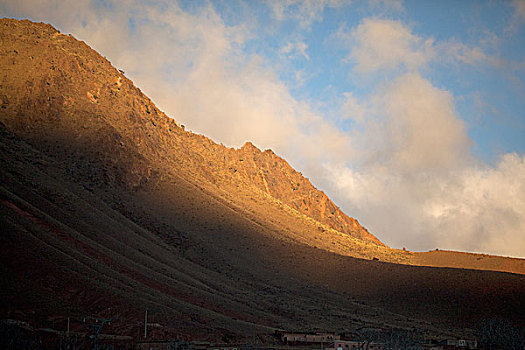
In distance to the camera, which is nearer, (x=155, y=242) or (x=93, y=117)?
(x=155, y=242)

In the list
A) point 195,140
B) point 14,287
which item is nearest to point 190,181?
point 195,140

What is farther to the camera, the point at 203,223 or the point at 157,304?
the point at 203,223

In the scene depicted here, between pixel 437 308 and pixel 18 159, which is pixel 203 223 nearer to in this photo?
pixel 18 159

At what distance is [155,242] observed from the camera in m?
46.0

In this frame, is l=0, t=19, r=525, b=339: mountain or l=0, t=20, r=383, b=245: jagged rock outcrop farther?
l=0, t=20, r=383, b=245: jagged rock outcrop

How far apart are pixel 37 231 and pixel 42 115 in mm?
33927

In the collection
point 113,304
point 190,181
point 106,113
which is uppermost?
point 106,113

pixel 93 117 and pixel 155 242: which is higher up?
pixel 93 117

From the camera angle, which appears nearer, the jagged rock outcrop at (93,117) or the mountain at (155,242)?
the mountain at (155,242)

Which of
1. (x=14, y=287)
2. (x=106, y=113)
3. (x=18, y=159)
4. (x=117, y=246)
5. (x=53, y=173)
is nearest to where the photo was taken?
(x=14, y=287)

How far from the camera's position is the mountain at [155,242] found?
24.5m

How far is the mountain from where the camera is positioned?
80.3 ft

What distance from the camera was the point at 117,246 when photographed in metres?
36.7

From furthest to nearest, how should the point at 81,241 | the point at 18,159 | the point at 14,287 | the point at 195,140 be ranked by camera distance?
the point at 195,140 → the point at 18,159 → the point at 81,241 → the point at 14,287
